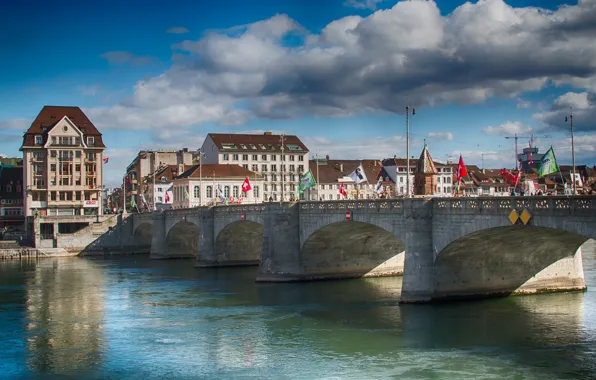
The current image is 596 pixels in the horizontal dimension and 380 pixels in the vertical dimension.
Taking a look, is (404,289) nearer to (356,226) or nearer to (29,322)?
(356,226)

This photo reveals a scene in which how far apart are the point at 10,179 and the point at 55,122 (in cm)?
1930

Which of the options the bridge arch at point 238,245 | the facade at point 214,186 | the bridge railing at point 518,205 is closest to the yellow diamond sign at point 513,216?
the bridge railing at point 518,205

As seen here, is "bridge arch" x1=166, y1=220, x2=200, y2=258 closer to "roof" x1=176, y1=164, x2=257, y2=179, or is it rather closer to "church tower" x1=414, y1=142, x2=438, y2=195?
"roof" x1=176, y1=164, x2=257, y2=179

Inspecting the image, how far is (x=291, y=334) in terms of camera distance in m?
42.4

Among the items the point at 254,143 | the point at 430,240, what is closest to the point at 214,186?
the point at 254,143

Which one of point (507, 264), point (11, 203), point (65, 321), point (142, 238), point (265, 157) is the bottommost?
point (65, 321)

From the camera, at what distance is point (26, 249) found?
→ 10738 cm

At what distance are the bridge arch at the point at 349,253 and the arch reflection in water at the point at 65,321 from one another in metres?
18.2

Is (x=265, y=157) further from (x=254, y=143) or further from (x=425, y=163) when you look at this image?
(x=425, y=163)

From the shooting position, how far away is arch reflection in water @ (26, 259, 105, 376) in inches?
1462

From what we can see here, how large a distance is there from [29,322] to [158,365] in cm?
1647

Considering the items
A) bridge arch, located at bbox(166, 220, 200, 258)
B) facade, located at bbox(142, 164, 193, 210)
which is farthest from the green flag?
facade, located at bbox(142, 164, 193, 210)

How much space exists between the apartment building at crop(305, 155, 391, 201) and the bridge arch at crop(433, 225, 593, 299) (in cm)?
7557

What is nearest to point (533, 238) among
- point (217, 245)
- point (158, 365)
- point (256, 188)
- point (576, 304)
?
point (576, 304)
